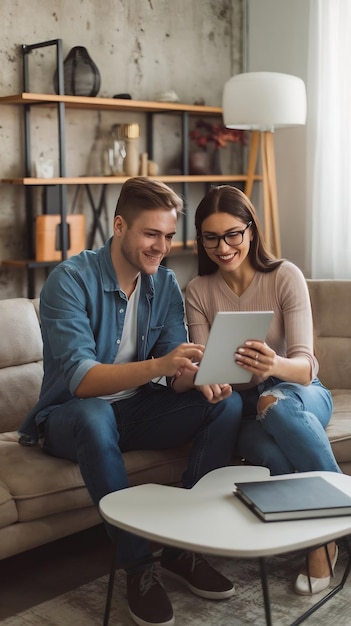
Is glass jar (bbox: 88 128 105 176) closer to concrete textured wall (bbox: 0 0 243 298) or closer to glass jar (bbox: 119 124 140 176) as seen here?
concrete textured wall (bbox: 0 0 243 298)

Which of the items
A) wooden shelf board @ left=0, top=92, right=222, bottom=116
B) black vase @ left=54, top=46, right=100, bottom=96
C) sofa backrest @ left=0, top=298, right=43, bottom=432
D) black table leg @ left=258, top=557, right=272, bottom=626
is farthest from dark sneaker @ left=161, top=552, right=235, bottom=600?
black vase @ left=54, top=46, right=100, bottom=96

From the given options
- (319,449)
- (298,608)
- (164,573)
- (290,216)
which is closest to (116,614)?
(164,573)

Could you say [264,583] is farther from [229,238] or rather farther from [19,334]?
[19,334]

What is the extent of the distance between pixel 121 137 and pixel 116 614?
92.9 inches

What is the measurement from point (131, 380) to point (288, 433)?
46cm

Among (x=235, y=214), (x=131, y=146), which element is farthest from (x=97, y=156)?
(x=235, y=214)

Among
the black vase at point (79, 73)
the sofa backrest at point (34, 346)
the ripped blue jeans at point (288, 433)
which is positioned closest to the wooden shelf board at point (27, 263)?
the sofa backrest at point (34, 346)

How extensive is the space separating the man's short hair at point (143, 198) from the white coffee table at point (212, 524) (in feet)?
2.57

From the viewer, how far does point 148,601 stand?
6.88 feet

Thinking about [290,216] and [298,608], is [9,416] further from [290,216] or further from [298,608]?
[290,216]

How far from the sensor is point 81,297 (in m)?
2.39

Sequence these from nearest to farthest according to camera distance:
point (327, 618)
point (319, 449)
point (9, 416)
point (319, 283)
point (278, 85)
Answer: point (327, 618), point (319, 449), point (9, 416), point (319, 283), point (278, 85)

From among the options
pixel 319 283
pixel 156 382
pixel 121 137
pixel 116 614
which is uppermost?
pixel 121 137

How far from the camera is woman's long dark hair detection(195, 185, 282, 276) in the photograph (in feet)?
8.18
